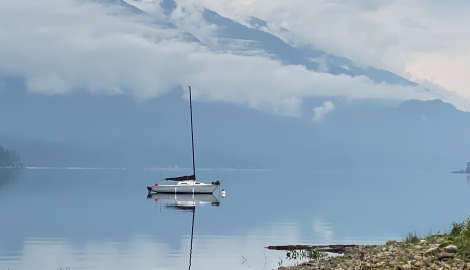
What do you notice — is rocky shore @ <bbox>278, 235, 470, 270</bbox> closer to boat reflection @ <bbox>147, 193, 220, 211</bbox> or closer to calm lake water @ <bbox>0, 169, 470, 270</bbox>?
calm lake water @ <bbox>0, 169, 470, 270</bbox>

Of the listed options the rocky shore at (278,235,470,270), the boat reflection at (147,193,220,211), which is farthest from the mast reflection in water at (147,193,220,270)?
the rocky shore at (278,235,470,270)

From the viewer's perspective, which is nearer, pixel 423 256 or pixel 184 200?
pixel 423 256

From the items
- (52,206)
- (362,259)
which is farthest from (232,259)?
(52,206)

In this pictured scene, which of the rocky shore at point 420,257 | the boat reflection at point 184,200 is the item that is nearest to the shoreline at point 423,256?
the rocky shore at point 420,257

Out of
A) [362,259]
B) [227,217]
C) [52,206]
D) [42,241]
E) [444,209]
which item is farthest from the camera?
[444,209]

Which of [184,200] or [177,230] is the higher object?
[184,200]

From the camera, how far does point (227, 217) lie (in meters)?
72.6

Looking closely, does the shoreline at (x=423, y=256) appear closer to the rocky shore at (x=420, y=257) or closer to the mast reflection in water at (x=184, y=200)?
the rocky shore at (x=420, y=257)

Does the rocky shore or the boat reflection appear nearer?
the rocky shore

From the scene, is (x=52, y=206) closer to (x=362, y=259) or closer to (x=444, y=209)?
(x=444, y=209)

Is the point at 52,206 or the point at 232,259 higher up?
the point at 52,206

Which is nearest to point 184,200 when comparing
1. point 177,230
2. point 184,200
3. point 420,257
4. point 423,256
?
point 184,200

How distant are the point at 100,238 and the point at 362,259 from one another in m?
31.7

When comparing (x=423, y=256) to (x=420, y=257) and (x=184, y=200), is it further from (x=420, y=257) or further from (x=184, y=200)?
(x=184, y=200)
